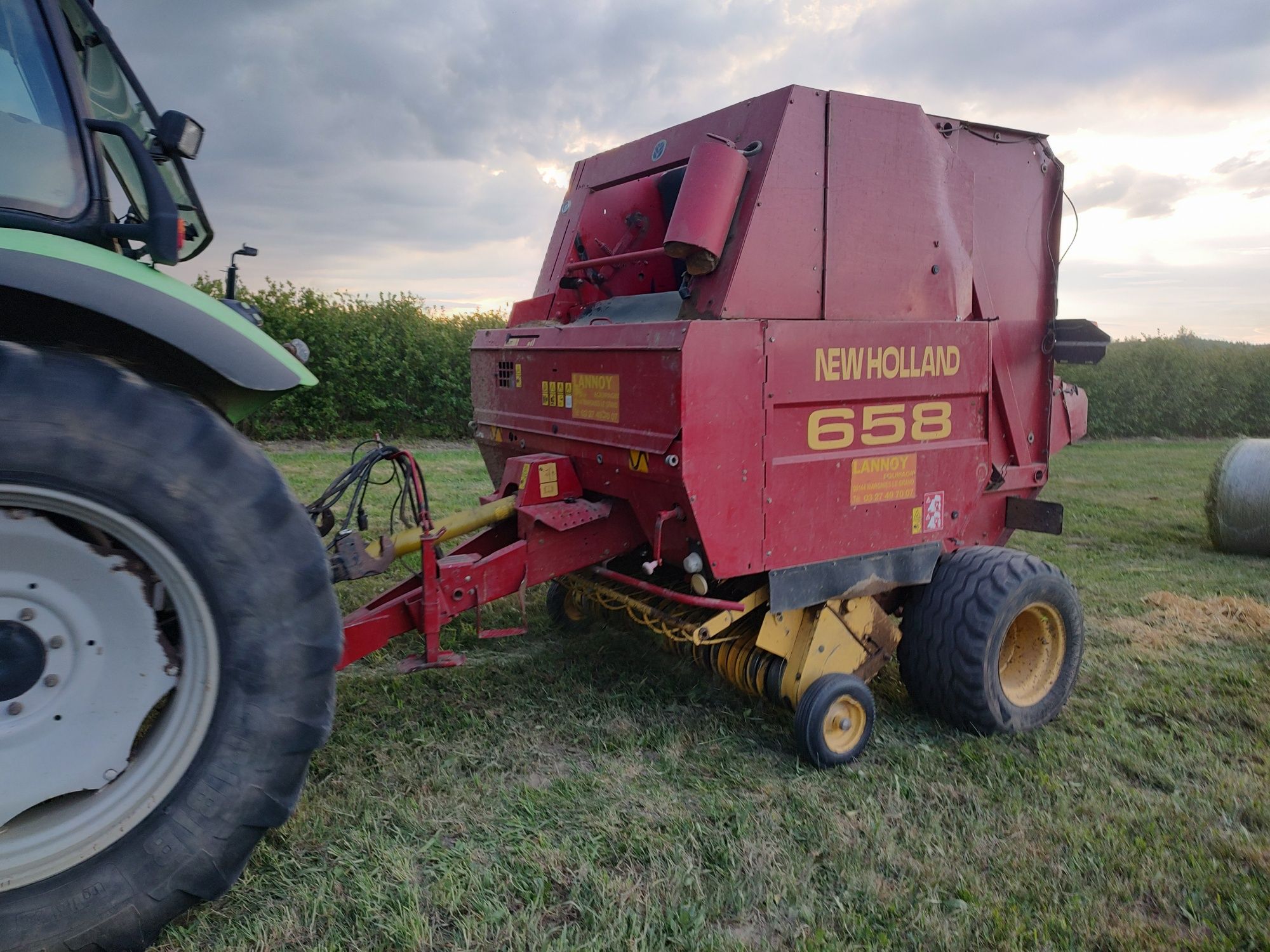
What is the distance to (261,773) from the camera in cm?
204

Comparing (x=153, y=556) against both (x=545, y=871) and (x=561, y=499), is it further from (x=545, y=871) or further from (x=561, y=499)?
(x=561, y=499)

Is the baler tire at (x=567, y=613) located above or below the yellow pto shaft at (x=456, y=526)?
below

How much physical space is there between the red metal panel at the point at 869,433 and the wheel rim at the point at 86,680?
1.92 metres

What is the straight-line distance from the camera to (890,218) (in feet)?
11.0

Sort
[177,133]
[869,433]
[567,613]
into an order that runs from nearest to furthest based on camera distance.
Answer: [177,133]
[869,433]
[567,613]

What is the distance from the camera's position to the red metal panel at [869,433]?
3.06 m

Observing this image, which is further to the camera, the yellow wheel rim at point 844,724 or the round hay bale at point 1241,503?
the round hay bale at point 1241,503

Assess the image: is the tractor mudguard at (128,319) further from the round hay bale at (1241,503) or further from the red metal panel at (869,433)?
the round hay bale at (1241,503)

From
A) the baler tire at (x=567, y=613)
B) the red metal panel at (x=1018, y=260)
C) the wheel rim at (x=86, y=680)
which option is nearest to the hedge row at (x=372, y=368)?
the baler tire at (x=567, y=613)

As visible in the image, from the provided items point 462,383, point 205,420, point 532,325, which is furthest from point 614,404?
point 462,383

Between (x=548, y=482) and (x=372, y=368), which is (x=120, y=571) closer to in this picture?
(x=548, y=482)

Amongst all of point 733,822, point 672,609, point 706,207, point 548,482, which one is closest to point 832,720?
point 733,822

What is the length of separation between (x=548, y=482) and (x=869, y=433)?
1291 millimetres

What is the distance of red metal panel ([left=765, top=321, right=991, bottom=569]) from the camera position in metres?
3.06
